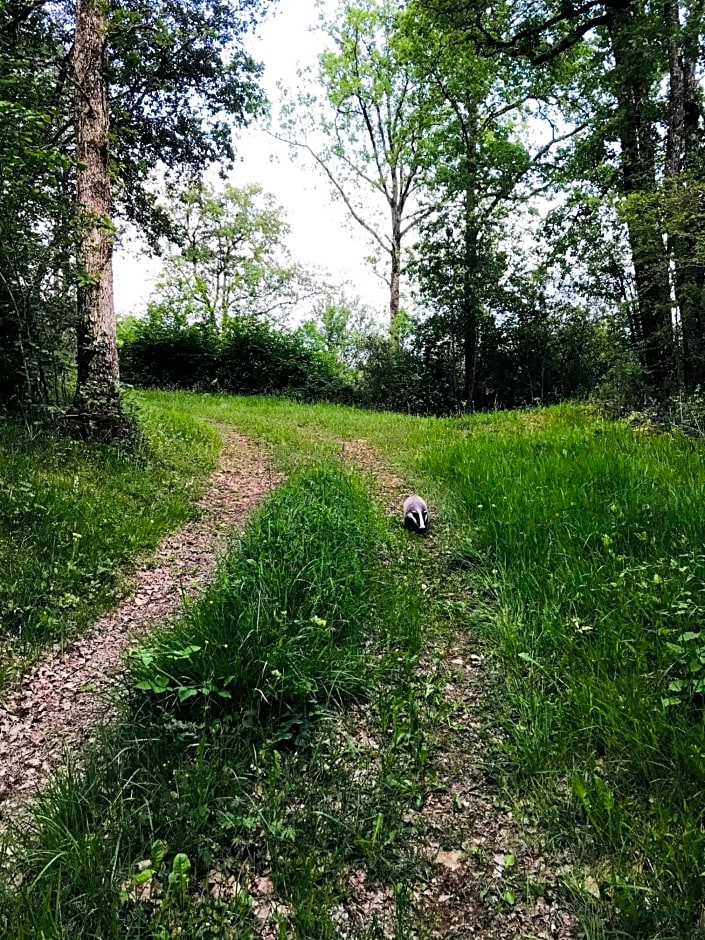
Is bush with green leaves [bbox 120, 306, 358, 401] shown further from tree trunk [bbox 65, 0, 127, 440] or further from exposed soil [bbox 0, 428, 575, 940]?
exposed soil [bbox 0, 428, 575, 940]

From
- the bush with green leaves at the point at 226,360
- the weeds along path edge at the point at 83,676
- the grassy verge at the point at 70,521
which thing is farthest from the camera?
the bush with green leaves at the point at 226,360

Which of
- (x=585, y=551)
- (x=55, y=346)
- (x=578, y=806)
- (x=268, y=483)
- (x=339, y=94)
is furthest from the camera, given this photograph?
(x=339, y=94)

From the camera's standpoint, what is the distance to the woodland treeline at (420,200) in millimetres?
5961

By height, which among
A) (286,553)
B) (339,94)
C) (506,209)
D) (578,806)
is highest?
(339,94)

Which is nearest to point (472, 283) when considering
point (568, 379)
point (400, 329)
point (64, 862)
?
point (400, 329)

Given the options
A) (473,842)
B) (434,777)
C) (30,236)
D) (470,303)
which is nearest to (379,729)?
(434,777)

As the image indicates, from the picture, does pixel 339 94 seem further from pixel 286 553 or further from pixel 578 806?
pixel 578 806

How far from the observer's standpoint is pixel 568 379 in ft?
48.1

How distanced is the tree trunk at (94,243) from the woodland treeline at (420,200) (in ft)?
0.09

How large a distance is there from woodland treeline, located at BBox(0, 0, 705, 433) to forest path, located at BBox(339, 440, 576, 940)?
5577mm

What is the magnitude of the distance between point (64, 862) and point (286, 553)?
2.09m

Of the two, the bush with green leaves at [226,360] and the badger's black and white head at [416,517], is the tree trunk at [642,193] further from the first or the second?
the bush with green leaves at [226,360]

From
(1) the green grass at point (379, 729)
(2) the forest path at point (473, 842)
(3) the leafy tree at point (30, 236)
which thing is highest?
(3) the leafy tree at point (30, 236)

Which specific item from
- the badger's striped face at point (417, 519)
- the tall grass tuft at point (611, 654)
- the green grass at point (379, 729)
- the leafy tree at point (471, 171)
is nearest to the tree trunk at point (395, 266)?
the leafy tree at point (471, 171)
